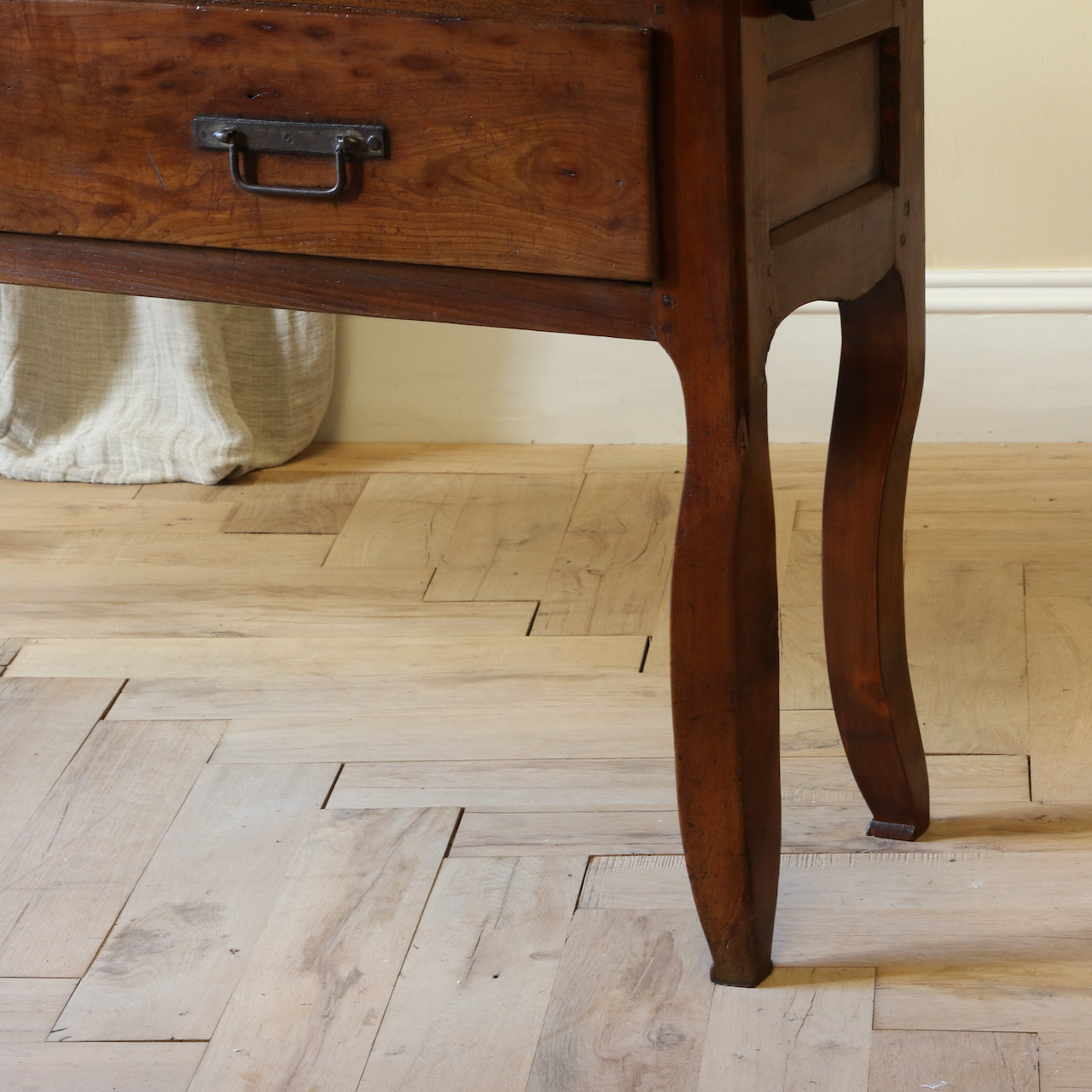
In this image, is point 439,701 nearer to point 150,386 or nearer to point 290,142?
point 290,142

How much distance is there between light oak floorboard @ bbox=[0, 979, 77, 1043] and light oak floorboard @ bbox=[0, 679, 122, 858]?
16cm

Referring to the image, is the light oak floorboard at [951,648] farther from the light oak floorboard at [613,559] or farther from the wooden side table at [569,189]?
the wooden side table at [569,189]

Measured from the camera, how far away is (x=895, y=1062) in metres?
0.88

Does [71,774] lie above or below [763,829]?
below

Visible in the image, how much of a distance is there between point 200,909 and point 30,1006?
13cm

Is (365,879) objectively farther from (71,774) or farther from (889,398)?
(889,398)

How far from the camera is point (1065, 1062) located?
2.86ft

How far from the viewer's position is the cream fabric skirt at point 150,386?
5.96 ft

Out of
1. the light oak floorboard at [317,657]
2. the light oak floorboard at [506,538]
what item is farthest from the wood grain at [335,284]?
the light oak floorboard at [506,538]

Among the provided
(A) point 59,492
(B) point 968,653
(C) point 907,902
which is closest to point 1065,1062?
(C) point 907,902

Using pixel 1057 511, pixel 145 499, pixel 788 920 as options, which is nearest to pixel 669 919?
pixel 788 920

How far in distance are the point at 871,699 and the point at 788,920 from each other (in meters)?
0.16

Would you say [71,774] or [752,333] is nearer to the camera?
[752,333]

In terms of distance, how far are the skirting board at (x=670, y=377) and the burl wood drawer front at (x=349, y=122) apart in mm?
964
